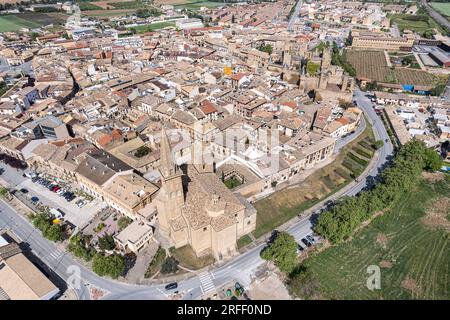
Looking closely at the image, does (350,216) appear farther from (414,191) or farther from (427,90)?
(427,90)

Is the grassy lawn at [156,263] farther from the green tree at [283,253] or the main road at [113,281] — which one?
the green tree at [283,253]

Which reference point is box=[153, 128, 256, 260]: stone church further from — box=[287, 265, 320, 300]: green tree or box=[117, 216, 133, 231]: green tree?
box=[287, 265, 320, 300]: green tree

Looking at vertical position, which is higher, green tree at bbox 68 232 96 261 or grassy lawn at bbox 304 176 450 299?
green tree at bbox 68 232 96 261

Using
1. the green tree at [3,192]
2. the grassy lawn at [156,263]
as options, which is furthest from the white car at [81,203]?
the grassy lawn at [156,263]

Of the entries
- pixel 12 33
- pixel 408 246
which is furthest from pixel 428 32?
pixel 12 33

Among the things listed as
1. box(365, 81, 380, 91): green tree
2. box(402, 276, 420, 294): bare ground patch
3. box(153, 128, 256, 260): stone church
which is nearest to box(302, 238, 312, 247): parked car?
box(153, 128, 256, 260): stone church

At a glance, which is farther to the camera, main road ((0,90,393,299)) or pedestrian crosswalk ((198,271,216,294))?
pedestrian crosswalk ((198,271,216,294))
